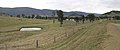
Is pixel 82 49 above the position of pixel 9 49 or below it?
above

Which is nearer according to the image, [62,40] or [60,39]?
[62,40]

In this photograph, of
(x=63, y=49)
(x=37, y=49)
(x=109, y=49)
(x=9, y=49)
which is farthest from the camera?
(x=9, y=49)

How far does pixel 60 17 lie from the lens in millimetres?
130750

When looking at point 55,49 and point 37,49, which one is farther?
point 37,49

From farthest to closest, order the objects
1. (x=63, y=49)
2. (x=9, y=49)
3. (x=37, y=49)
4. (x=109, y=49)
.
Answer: (x=9, y=49) < (x=37, y=49) < (x=63, y=49) < (x=109, y=49)

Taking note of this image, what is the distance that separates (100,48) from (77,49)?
3.27 metres

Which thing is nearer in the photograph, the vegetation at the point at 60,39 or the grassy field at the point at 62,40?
the grassy field at the point at 62,40

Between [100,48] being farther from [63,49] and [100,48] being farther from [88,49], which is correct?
[63,49]

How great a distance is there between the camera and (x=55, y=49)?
34.3 m

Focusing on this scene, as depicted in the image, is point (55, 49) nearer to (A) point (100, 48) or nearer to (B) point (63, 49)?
(B) point (63, 49)

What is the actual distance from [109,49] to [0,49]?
24.7 m

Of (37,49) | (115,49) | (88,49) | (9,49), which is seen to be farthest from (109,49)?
(9,49)

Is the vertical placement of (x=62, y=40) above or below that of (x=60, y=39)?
above

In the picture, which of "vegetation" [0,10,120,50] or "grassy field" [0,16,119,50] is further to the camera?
"vegetation" [0,10,120,50]
